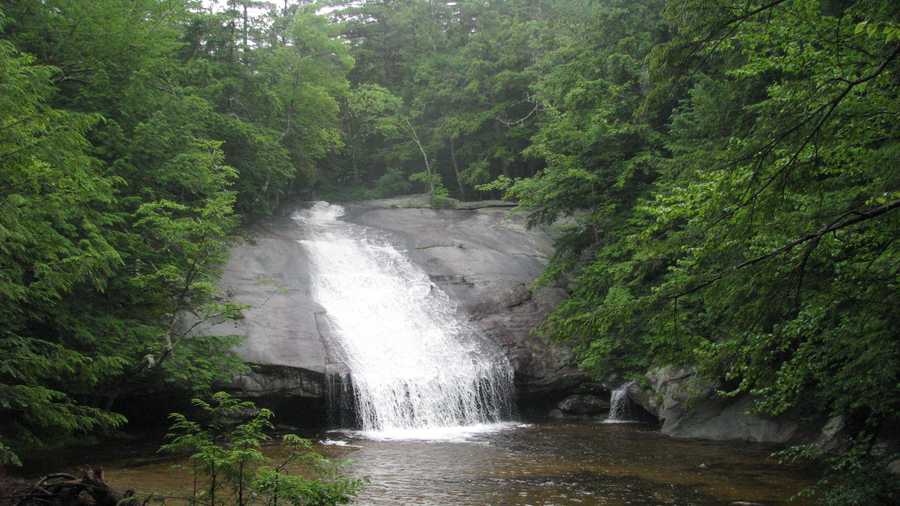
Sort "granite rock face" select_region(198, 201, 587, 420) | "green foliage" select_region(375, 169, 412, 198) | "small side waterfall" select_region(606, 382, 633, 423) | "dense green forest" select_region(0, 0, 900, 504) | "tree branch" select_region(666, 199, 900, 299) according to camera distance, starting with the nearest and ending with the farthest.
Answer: "tree branch" select_region(666, 199, 900, 299) < "dense green forest" select_region(0, 0, 900, 504) < "granite rock face" select_region(198, 201, 587, 420) < "small side waterfall" select_region(606, 382, 633, 423) < "green foliage" select_region(375, 169, 412, 198)

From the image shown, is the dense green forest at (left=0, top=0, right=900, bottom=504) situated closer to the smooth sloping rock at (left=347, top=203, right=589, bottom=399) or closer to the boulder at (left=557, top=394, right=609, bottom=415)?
the boulder at (left=557, top=394, right=609, bottom=415)

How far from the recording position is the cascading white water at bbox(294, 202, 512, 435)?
49.3 ft

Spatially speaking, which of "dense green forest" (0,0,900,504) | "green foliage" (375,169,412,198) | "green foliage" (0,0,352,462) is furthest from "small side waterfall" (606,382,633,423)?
"green foliage" (375,169,412,198)

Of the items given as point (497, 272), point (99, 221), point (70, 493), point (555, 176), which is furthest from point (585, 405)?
point (70, 493)

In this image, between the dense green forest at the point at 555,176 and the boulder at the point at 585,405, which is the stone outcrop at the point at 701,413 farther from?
the boulder at the point at 585,405

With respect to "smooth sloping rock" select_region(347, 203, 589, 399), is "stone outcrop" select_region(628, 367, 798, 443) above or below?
below

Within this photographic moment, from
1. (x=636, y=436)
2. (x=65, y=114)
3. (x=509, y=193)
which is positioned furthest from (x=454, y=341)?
(x=65, y=114)

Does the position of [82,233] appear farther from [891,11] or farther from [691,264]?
[891,11]

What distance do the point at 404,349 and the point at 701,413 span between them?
7.22 m

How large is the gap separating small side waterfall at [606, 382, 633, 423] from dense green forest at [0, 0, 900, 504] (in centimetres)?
92

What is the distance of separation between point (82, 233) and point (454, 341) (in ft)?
30.1

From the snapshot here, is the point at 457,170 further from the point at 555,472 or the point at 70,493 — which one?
the point at 70,493

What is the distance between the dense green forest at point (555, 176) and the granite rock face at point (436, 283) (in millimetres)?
1574

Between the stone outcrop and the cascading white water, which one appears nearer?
the stone outcrop
